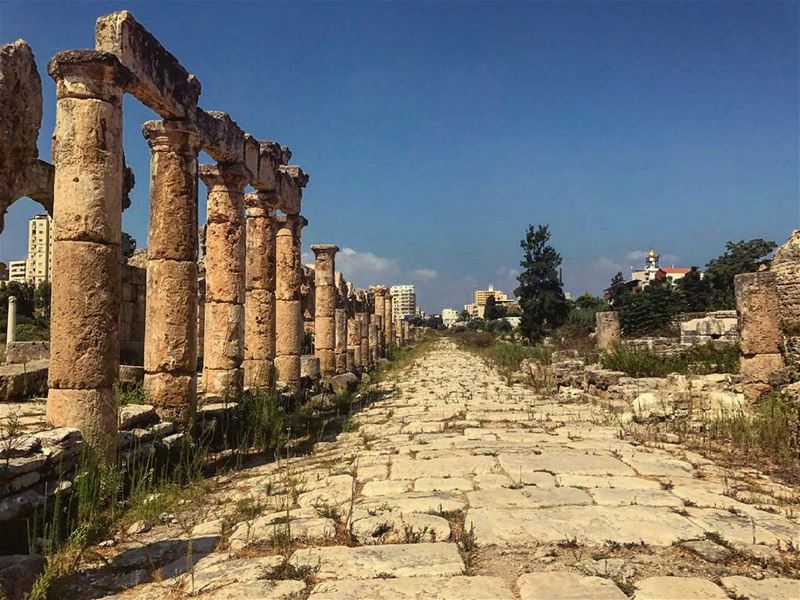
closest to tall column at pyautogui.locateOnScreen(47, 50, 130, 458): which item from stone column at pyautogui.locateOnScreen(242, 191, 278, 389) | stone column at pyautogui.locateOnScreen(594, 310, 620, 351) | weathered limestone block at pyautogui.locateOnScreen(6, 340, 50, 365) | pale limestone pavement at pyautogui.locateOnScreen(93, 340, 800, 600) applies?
pale limestone pavement at pyautogui.locateOnScreen(93, 340, 800, 600)

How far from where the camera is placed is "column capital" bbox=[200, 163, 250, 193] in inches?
403

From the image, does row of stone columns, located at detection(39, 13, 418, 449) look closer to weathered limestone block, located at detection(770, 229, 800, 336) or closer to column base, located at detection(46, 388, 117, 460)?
column base, located at detection(46, 388, 117, 460)

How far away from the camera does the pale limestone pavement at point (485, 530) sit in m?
3.63

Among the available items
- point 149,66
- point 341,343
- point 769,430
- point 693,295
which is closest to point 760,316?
point 769,430

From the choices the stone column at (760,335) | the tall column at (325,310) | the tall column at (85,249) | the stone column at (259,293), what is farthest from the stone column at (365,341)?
the tall column at (85,249)

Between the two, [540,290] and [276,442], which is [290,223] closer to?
[276,442]

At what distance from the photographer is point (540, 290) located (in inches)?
1820

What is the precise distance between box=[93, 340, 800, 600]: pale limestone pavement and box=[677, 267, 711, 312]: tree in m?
37.9

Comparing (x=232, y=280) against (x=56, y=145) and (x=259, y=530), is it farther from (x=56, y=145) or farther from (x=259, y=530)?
(x=259, y=530)

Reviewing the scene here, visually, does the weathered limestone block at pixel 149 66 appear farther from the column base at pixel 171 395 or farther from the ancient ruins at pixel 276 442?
the column base at pixel 171 395

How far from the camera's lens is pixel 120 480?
572cm

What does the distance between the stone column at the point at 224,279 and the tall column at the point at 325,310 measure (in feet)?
24.4

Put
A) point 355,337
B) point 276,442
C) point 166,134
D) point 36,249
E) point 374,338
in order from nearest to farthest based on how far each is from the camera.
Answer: point 166,134, point 276,442, point 355,337, point 374,338, point 36,249

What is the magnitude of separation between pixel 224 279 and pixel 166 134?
106 inches
